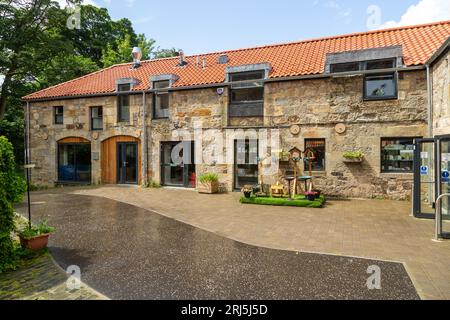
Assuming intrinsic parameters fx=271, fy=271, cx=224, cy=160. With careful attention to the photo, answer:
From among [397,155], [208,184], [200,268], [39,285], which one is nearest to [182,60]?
[208,184]

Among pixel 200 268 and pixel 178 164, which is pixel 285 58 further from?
pixel 200 268

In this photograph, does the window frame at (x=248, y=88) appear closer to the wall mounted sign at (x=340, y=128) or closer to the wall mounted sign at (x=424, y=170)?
the wall mounted sign at (x=340, y=128)

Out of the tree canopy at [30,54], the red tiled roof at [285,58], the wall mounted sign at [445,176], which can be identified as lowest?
the wall mounted sign at [445,176]

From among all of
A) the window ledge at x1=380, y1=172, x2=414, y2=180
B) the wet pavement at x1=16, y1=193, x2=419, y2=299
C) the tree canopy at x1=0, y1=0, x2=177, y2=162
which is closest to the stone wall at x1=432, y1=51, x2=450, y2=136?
the window ledge at x1=380, y1=172, x2=414, y2=180

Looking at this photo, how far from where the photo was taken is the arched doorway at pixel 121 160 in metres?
15.3

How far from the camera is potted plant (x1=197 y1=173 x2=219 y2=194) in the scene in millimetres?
12867

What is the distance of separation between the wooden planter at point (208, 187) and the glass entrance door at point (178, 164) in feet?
3.32

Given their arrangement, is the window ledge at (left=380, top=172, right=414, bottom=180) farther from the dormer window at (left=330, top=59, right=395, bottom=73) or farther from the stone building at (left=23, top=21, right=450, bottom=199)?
the dormer window at (left=330, top=59, right=395, bottom=73)

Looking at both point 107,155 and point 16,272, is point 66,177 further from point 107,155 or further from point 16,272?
point 16,272

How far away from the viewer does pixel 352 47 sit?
12.8m

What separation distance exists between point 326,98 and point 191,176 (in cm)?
750

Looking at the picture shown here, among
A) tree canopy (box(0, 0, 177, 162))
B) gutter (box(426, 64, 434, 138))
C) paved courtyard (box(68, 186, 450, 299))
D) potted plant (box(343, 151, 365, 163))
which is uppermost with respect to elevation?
tree canopy (box(0, 0, 177, 162))

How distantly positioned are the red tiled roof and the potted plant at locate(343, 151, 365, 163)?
3693mm

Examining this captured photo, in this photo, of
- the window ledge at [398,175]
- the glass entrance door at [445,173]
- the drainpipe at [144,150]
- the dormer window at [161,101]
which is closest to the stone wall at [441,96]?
the glass entrance door at [445,173]
